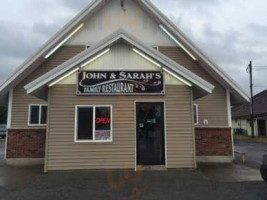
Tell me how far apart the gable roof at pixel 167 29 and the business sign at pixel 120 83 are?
139 inches

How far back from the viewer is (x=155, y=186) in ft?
31.1

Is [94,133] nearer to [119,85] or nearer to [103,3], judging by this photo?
[119,85]

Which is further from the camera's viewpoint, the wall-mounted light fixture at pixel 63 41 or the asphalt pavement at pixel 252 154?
the wall-mounted light fixture at pixel 63 41

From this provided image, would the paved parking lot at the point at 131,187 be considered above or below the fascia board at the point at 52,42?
below

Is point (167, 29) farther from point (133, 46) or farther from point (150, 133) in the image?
point (150, 133)

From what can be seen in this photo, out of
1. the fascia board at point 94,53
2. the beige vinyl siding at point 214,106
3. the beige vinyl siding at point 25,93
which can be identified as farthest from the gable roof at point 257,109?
the beige vinyl siding at point 25,93

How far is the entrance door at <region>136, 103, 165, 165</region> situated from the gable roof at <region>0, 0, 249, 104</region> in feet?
13.5

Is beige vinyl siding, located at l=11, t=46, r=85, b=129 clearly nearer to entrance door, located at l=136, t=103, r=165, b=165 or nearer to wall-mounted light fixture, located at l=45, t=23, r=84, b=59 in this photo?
wall-mounted light fixture, located at l=45, t=23, r=84, b=59

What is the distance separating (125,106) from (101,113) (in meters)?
0.94

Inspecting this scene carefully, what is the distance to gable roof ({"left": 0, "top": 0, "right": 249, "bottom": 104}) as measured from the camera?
48.0ft

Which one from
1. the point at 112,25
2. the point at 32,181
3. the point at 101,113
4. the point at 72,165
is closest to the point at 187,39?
the point at 112,25

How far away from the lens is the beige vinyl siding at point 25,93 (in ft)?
49.3

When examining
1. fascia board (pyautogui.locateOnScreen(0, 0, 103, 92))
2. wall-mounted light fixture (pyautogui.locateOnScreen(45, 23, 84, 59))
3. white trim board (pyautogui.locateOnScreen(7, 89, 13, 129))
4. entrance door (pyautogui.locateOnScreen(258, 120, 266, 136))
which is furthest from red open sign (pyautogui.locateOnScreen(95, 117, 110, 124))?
entrance door (pyautogui.locateOnScreen(258, 120, 266, 136))

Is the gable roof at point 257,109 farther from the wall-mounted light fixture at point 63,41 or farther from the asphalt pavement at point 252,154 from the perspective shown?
the wall-mounted light fixture at point 63,41
